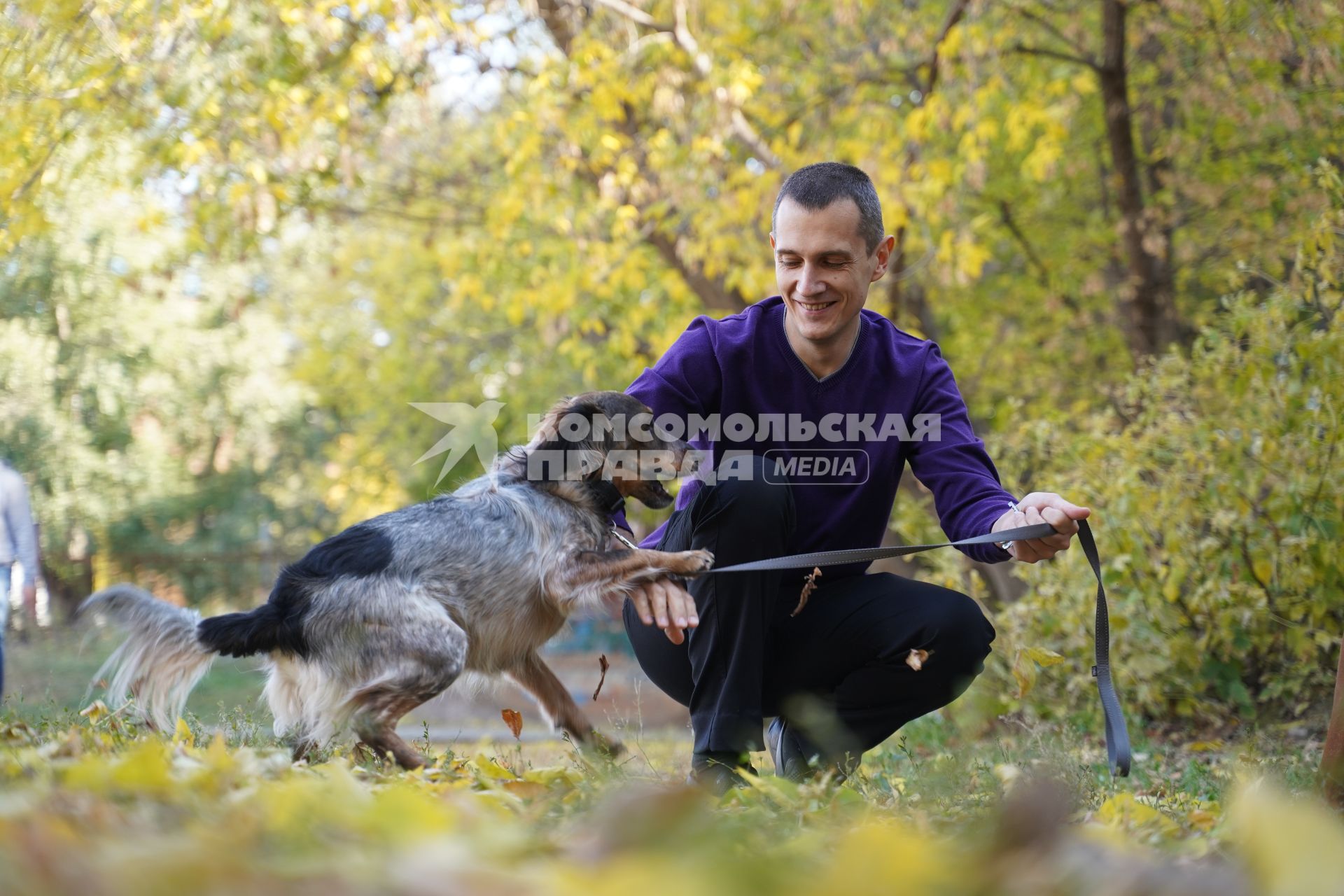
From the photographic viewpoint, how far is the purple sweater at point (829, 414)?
3635 millimetres

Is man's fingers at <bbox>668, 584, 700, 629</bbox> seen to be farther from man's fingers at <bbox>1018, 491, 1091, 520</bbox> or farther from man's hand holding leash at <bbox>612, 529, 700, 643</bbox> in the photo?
man's fingers at <bbox>1018, 491, 1091, 520</bbox>

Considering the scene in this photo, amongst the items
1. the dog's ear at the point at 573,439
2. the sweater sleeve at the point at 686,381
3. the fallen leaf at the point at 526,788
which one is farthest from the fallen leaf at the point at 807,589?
the fallen leaf at the point at 526,788

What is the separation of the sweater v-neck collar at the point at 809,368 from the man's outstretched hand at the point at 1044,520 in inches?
30.3

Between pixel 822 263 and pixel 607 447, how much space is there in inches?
38.1

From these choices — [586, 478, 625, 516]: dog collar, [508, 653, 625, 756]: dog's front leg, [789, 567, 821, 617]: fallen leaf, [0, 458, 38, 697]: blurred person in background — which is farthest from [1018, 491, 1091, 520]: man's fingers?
[0, 458, 38, 697]: blurred person in background

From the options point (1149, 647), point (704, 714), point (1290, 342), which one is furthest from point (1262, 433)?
point (704, 714)

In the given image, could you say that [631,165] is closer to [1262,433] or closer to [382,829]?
[1262,433]

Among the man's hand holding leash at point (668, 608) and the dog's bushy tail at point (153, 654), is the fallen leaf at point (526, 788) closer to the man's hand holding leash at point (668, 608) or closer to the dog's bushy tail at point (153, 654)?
the man's hand holding leash at point (668, 608)

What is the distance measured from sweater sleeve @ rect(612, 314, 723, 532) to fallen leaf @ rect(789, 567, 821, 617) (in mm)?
687

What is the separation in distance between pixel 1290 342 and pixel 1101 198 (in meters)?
7.28

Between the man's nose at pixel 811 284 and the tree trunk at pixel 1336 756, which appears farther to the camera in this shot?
the man's nose at pixel 811 284

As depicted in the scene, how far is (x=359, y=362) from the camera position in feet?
→ 60.0

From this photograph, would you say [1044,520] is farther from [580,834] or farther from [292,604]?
[292,604]

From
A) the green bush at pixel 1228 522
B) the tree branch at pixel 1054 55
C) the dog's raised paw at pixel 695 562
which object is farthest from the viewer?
the tree branch at pixel 1054 55
